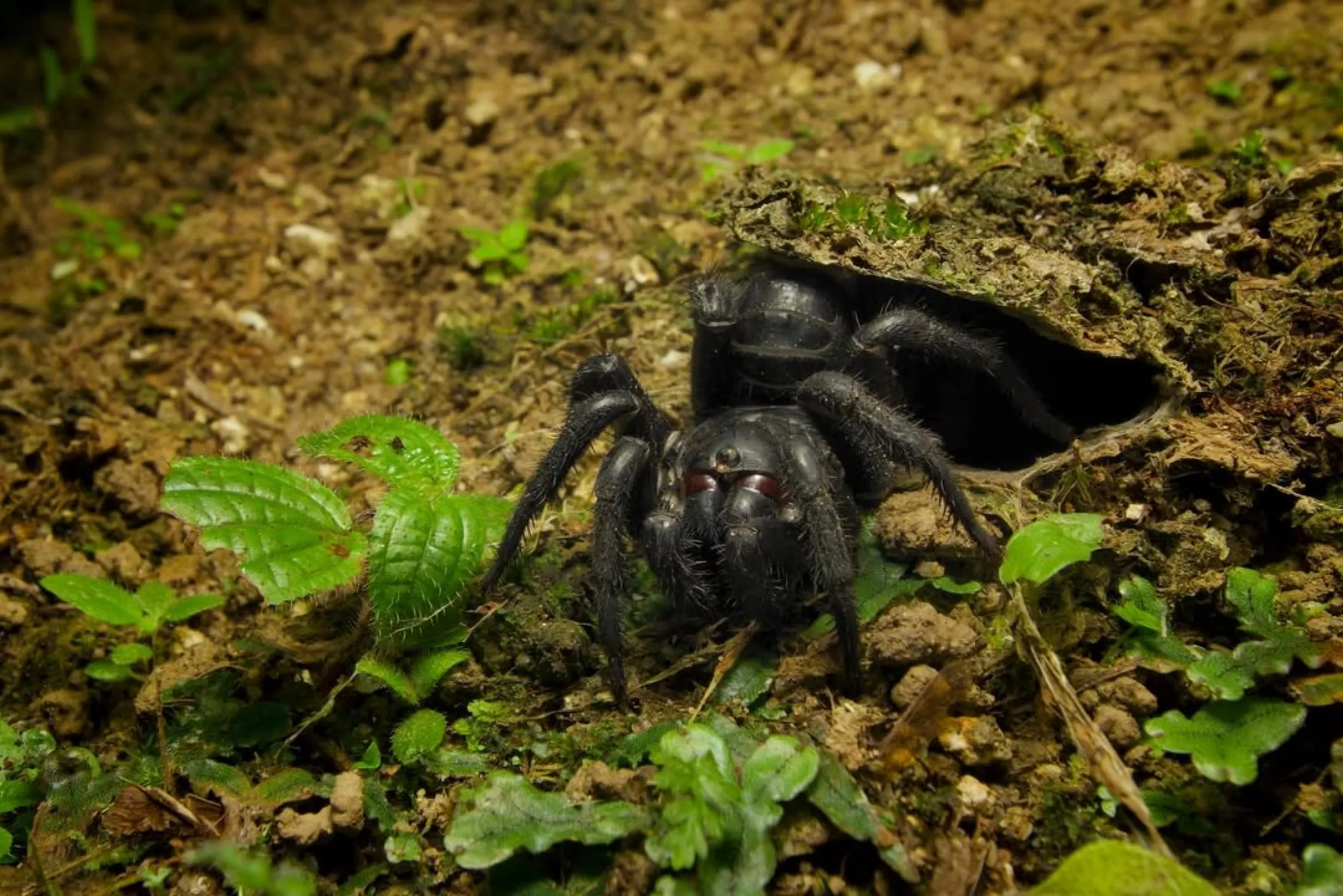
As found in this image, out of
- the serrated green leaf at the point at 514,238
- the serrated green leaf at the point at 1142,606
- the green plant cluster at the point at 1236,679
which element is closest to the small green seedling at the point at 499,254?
the serrated green leaf at the point at 514,238

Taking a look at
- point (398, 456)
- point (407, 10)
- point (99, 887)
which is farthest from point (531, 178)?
point (99, 887)

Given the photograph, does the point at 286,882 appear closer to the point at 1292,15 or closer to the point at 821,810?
the point at 821,810

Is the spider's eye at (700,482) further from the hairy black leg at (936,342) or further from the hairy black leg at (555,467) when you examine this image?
the hairy black leg at (936,342)

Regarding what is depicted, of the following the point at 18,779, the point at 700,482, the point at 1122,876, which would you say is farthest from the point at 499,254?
the point at 1122,876

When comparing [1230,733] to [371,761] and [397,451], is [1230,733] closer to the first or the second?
[371,761]

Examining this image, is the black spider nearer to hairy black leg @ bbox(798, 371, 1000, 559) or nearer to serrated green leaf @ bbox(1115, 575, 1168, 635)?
hairy black leg @ bbox(798, 371, 1000, 559)

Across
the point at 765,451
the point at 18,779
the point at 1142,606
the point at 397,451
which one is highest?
the point at 765,451

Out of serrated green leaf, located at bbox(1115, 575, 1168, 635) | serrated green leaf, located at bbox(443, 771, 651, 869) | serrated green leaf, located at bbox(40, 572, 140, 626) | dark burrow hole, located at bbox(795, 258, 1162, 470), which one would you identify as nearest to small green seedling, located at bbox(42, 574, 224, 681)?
serrated green leaf, located at bbox(40, 572, 140, 626)
